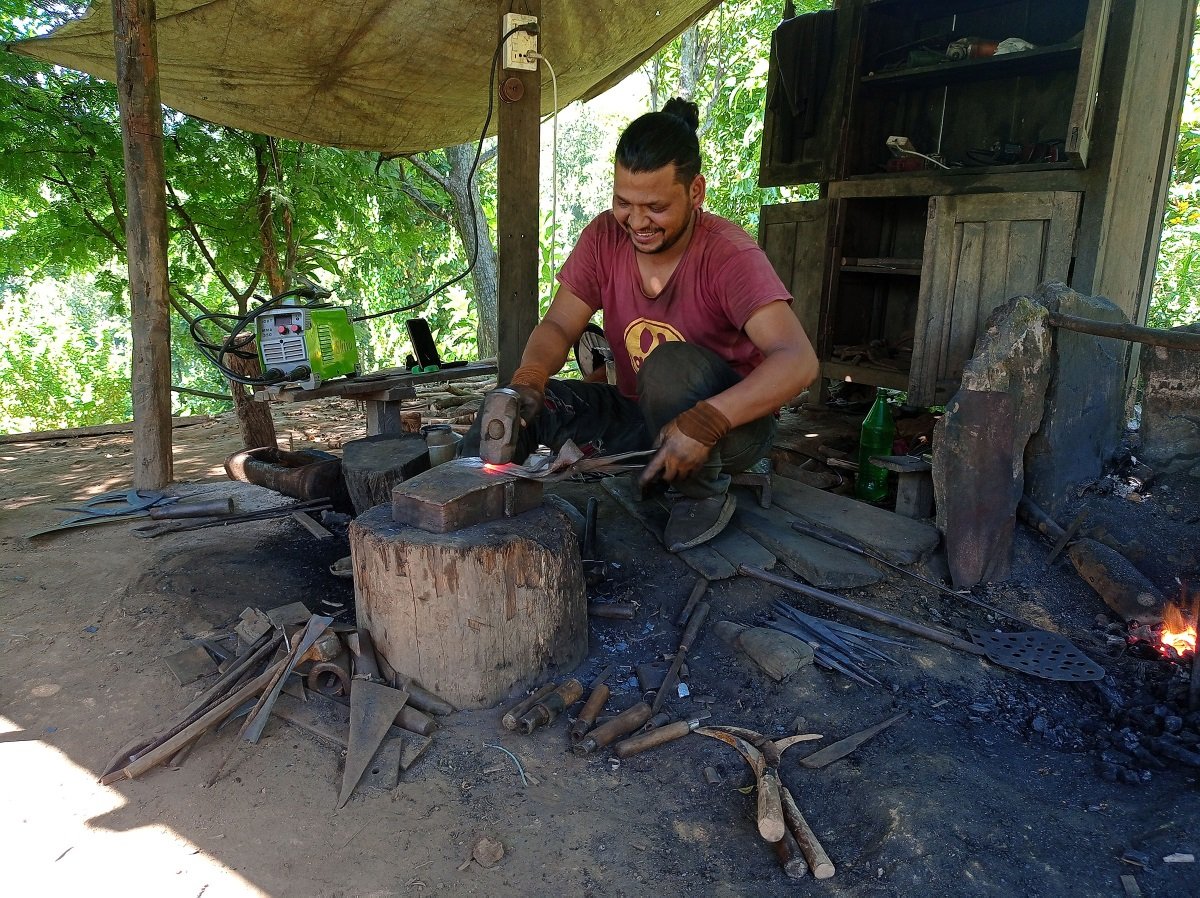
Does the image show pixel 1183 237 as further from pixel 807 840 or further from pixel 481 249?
pixel 807 840

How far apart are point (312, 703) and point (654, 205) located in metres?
1.96

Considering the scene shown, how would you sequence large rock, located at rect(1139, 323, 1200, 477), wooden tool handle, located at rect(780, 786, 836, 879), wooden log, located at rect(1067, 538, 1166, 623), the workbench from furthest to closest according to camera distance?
the workbench
large rock, located at rect(1139, 323, 1200, 477)
wooden log, located at rect(1067, 538, 1166, 623)
wooden tool handle, located at rect(780, 786, 836, 879)

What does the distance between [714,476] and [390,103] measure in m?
4.08

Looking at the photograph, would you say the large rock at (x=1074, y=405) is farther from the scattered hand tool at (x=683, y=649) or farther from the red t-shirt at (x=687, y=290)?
the scattered hand tool at (x=683, y=649)

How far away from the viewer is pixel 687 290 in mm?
3059

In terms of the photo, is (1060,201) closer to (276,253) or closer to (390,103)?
(390,103)

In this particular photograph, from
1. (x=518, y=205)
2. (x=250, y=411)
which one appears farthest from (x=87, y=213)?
(x=518, y=205)

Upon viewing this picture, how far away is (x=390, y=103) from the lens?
5.68 meters

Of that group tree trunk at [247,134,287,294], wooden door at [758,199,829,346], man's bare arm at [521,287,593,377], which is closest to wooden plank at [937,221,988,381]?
wooden door at [758,199,829,346]

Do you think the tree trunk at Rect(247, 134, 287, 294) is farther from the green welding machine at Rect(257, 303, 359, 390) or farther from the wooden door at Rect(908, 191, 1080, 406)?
the wooden door at Rect(908, 191, 1080, 406)

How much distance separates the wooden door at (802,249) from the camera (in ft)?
16.6


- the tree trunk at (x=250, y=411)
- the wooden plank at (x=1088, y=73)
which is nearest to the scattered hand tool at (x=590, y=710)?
the wooden plank at (x=1088, y=73)

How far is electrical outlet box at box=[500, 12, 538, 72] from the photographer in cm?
369

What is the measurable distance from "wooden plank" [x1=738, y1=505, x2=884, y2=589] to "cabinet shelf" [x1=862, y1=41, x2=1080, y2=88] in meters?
2.66
